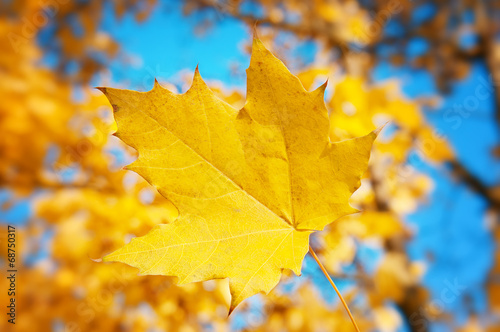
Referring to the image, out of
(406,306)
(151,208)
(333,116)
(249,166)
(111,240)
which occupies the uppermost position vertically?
(249,166)

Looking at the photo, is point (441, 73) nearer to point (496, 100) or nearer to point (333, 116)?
point (496, 100)

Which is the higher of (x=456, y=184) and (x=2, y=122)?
(x=2, y=122)

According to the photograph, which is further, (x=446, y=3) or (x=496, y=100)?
(x=446, y=3)

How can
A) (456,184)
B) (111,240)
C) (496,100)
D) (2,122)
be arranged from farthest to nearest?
(456,184) < (496,100) < (2,122) < (111,240)

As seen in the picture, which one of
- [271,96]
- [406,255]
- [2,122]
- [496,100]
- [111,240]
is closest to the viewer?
[271,96]

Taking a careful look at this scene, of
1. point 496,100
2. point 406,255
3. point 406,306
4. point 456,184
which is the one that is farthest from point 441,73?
point 406,306

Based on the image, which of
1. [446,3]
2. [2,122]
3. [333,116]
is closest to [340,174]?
[333,116]

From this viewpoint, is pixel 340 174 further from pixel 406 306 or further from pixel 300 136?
pixel 406 306
